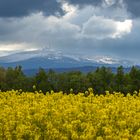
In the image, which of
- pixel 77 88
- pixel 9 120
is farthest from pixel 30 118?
pixel 77 88

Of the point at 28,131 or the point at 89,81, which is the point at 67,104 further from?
the point at 89,81

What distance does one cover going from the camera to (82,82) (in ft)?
184

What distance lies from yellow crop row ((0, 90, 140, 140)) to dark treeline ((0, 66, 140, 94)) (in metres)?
35.0

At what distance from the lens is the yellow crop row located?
13805 millimetres

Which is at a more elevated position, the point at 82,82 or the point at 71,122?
the point at 71,122

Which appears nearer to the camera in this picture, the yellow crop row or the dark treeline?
the yellow crop row

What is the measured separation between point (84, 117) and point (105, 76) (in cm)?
4326

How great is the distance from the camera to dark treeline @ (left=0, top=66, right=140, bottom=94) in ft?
179

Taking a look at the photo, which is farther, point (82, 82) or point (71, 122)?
point (82, 82)

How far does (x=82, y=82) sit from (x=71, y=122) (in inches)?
1638

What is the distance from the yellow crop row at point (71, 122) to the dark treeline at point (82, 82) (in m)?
35.0

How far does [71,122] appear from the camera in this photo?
Answer: 14602 millimetres

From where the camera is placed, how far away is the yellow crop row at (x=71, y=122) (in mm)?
13805

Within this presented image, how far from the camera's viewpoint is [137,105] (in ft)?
58.6
